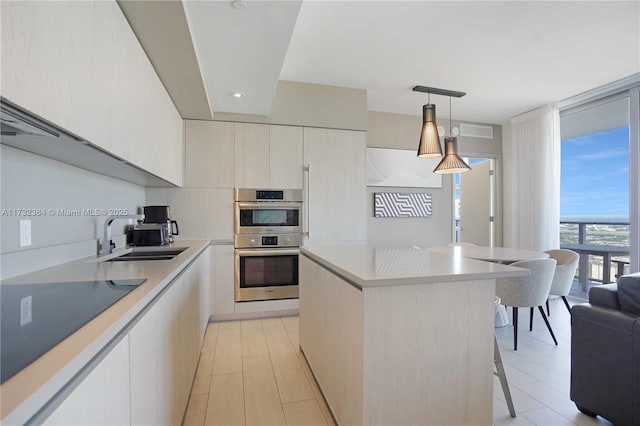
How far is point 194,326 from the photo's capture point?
2127mm

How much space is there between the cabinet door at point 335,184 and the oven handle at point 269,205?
164 millimetres

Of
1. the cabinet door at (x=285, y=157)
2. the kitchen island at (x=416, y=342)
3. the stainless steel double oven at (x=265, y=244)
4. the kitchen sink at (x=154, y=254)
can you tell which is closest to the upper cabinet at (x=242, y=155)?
the cabinet door at (x=285, y=157)

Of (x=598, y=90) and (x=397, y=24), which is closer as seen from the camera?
(x=397, y=24)

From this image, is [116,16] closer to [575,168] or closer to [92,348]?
[92,348]

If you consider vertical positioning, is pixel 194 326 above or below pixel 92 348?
below

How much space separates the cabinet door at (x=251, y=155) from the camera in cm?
349

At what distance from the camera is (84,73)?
1180mm

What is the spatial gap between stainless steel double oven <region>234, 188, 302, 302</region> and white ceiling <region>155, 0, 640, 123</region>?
1.00 meters

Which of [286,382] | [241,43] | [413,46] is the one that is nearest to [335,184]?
[413,46]

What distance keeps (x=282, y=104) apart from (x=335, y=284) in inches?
102

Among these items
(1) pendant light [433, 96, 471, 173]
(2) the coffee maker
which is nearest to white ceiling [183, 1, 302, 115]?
(2) the coffee maker

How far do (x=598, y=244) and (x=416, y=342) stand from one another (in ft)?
15.2

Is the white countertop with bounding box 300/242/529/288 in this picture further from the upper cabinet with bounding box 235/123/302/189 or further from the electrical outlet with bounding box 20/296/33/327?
the upper cabinet with bounding box 235/123/302/189

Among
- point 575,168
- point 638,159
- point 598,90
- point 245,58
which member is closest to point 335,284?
point 245,58
